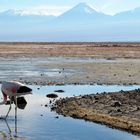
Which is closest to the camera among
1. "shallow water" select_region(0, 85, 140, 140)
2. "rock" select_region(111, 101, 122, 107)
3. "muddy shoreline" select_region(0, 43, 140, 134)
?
"shallow water" select_region(0, 85, 140, 140)

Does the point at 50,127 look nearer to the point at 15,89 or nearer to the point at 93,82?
the point at 15,89

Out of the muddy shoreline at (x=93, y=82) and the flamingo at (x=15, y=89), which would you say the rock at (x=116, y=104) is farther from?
the flamingo at (x=15, y=89)

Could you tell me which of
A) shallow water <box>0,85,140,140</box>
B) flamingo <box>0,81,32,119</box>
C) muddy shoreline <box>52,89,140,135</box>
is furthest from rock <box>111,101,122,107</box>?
flamingo <box>0,81,32,119</box>

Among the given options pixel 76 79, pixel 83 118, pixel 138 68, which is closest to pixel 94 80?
pixel 76 79

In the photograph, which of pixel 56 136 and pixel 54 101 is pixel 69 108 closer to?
pixel 54 101

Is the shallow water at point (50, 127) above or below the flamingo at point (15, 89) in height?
below

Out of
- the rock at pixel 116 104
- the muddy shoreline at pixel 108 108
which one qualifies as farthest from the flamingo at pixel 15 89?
the rock at pixel 116 104

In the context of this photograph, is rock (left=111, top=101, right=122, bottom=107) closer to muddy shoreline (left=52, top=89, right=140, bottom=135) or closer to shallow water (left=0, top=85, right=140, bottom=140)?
muddy shoreline (left=52, top=89, right=140, bottom=135)

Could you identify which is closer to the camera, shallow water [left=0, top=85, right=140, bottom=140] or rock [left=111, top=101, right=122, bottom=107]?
shallow water [left=0, top=85, right=140, bottom=140]

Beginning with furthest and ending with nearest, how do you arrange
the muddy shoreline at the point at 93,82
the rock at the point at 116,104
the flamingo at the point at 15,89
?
the rock at the point at 116,104 < the muddy shoreline at the point at 93,82 < the flamingo at the point at 15,89

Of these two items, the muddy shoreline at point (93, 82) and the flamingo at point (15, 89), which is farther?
the muddy shoreline at point (93, 82)

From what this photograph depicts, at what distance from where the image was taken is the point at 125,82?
39312mm

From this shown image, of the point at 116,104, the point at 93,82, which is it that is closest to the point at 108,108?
the point at 116,104

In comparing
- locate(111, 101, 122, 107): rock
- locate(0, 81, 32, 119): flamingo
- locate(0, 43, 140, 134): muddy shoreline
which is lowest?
locate(0, 43, 140, 134): muddy shoreline
